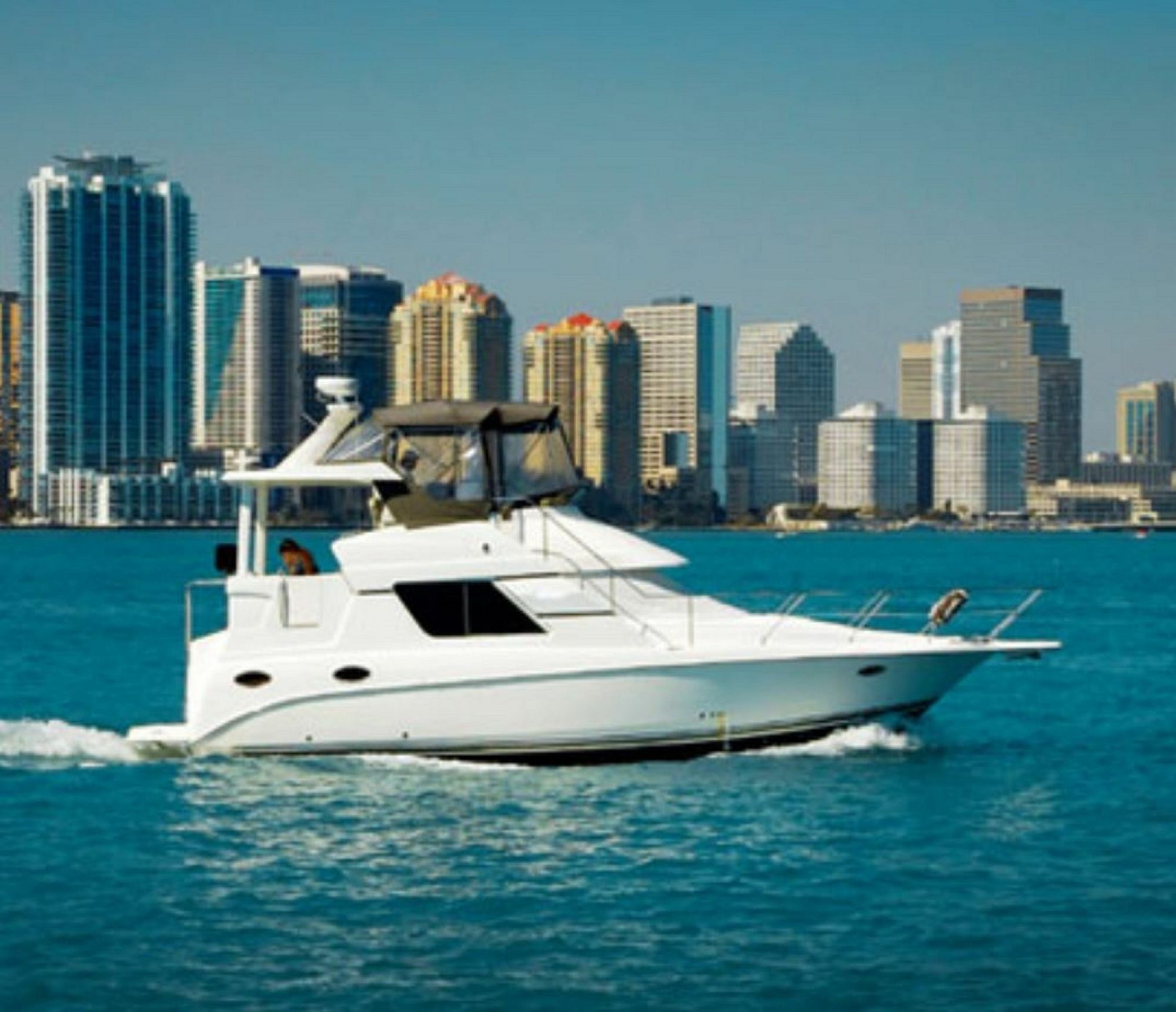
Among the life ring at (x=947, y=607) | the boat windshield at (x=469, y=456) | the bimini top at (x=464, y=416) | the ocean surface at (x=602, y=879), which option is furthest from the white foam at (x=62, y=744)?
the life ring at (x=947, y=607)

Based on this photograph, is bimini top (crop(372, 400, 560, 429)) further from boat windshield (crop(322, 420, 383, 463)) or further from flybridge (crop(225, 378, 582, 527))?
boat windshield (crop(322, 420, 383, 463))

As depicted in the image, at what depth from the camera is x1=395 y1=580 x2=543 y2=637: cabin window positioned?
26.1m

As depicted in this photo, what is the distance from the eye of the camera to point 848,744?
88.2 feet

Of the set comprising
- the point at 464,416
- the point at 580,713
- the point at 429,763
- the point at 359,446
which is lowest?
the point at 429,763

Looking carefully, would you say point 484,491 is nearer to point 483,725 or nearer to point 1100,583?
point 483,725

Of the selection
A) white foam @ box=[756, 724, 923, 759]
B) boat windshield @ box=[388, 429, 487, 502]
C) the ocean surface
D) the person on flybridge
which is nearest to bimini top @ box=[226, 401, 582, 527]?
boat windshield @ box=[388, 429, 487, 502]

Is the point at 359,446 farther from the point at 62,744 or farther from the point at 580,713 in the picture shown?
the point at 62,744

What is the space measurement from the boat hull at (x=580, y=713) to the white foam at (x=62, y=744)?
99.6 inches

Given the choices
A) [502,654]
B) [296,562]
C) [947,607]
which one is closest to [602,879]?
[502,654]

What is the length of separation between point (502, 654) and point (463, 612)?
0.78m

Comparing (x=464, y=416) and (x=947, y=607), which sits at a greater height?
(x=464, y=416)

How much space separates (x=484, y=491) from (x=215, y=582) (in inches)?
→ 147

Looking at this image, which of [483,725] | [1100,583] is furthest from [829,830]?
[1100,583]

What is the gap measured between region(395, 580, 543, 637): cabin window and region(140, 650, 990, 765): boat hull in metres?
0.69
